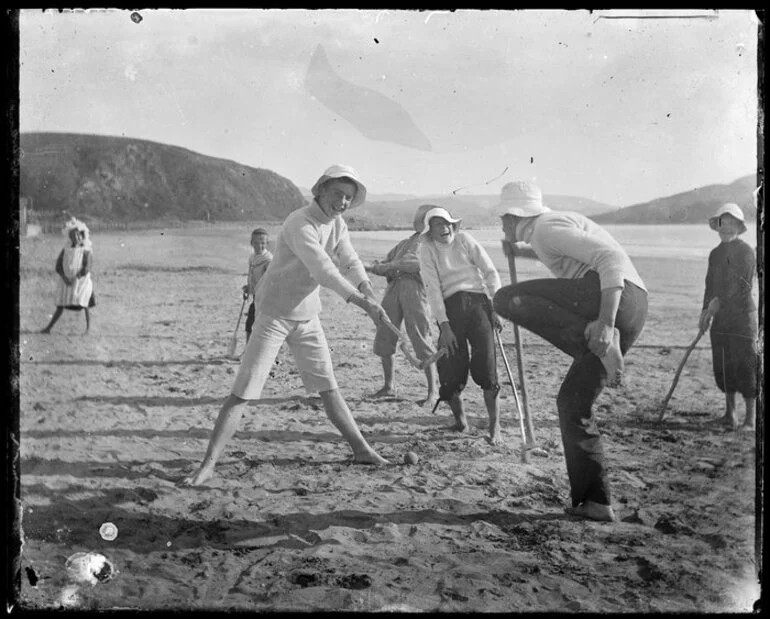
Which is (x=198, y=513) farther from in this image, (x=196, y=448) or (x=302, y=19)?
(x=302, y=19)

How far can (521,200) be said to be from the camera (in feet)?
12.7

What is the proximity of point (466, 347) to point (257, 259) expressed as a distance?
134 cm

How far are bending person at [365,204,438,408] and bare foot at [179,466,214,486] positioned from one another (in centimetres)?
109

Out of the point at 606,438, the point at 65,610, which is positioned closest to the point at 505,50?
the point at 606,438

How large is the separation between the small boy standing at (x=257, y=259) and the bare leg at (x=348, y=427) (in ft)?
2.65

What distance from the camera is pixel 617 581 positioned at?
11.1ft

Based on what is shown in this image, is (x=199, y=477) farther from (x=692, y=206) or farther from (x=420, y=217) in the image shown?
(x=692, y=206)

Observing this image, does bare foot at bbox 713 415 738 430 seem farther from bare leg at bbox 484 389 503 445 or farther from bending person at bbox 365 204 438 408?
bending person at bbox 365 204 438 408

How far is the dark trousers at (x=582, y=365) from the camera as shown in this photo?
3639 mm

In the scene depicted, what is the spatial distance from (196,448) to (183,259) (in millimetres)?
1104

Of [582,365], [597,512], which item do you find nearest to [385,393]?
[582,365]

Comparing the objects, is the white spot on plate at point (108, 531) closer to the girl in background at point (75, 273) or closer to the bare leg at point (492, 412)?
the girl in background at point (75, 273)

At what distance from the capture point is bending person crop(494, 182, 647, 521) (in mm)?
3572

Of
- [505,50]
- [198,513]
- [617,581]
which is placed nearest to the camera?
[617,581]
